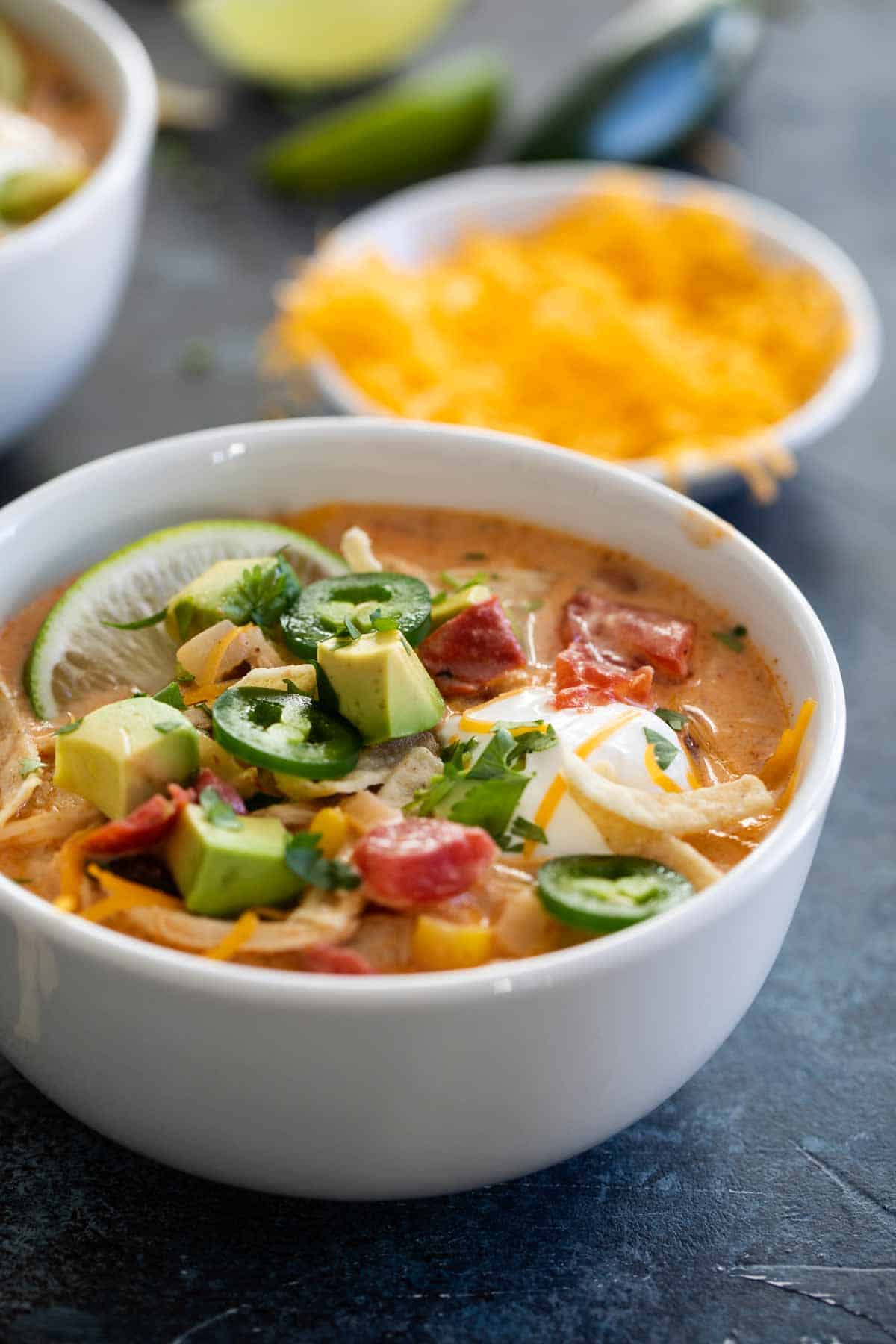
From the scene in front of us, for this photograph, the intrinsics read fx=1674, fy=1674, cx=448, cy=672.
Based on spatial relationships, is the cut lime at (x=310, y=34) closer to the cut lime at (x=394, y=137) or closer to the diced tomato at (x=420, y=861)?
the cut lime at (x=394, y=137)

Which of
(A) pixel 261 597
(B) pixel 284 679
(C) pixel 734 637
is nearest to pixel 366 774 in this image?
(B) pixel 284 679

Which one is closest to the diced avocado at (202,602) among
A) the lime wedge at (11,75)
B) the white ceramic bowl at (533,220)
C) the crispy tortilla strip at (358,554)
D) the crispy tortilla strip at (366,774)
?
the crispy tortilla strip at (358,554)

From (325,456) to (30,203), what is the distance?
113 centimetres

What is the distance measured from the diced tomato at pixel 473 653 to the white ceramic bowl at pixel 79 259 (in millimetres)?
1278

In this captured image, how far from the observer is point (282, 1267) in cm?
229

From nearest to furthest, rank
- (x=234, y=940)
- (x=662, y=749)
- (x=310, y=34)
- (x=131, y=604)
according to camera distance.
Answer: (x=234, y=940), (x=662, y=749), (x=131, y=604), (x=310, y=34)

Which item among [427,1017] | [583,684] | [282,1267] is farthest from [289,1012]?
[583,684]

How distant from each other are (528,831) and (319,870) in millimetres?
316

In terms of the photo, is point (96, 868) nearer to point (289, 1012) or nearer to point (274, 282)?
point (289, 1012)

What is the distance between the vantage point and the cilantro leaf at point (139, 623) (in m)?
2.66

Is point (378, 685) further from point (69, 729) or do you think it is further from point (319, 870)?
point (69, 729)

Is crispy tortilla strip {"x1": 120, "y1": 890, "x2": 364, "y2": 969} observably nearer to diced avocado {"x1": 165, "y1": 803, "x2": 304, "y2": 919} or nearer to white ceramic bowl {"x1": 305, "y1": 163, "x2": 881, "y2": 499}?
diced avocado {"x1": 165, "y1": 803, "x2": 304, "y2": 919}

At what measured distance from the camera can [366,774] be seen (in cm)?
238

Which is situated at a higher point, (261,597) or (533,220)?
(261,597)
